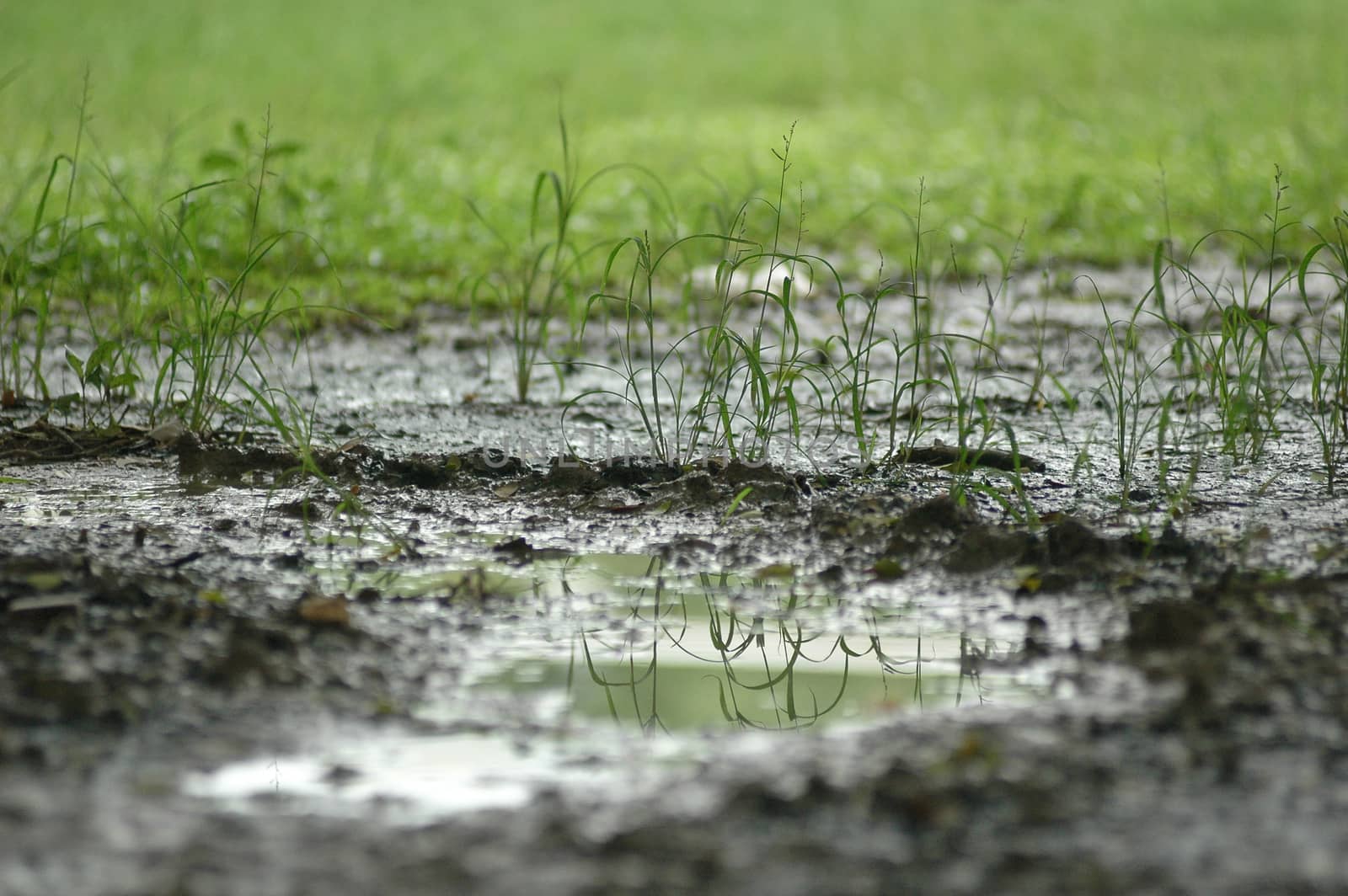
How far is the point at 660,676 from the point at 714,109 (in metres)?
9.49

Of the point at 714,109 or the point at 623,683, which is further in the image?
the point at 714,109

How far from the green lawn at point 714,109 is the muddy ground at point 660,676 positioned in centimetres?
Answer: 129

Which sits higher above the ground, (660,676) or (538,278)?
(538,278)

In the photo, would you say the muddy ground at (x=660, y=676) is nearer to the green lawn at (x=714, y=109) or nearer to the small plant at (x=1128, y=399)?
the small plant at (x=1128, y=399)

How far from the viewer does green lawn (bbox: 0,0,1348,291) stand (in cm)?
634

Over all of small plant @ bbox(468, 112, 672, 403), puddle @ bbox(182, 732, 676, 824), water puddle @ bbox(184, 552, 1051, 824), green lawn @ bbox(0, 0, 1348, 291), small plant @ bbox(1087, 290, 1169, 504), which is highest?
green lawn @ bbox(0, 0, 1348, 291)

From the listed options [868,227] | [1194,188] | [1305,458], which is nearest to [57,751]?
[1305,458]

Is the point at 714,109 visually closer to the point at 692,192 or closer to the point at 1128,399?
the point at 692,192

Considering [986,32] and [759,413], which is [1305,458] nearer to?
[759,413]

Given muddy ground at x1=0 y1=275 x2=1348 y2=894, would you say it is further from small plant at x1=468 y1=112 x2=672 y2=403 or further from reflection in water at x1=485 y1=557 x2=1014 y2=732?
small plant at x1=468 y1=112 x2=672 y2=403

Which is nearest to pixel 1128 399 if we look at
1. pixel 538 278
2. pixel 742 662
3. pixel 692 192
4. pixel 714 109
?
pixel 742 662

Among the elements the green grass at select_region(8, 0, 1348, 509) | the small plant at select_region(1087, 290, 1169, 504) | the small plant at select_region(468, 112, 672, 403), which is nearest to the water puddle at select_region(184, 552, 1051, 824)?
the green grass at select_region(8, 0, 1348, 509)

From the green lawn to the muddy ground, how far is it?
1291 mm

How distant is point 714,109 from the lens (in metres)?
10.9
